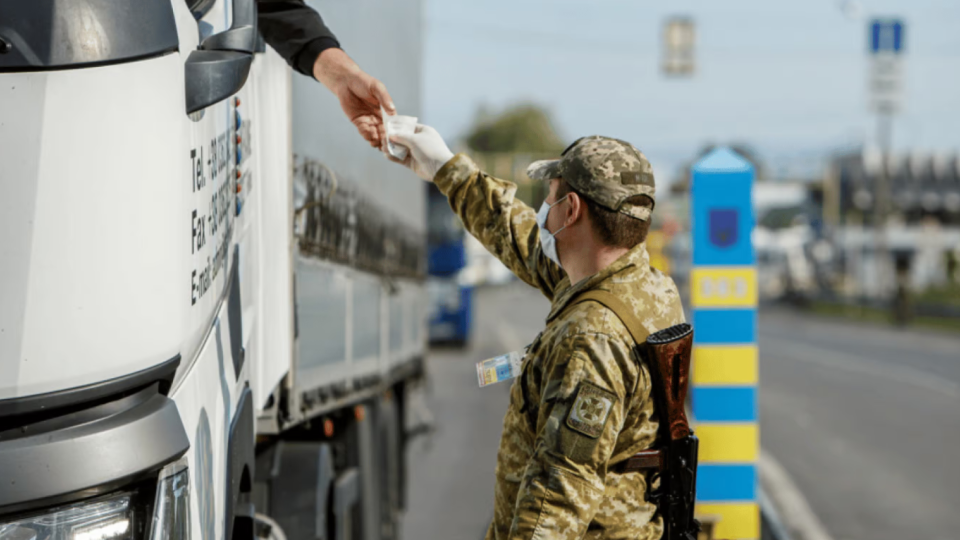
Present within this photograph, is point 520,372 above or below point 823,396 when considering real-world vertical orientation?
above

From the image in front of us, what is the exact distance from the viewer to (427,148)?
11.5 feet

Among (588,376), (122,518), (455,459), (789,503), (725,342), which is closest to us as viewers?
(122,518)

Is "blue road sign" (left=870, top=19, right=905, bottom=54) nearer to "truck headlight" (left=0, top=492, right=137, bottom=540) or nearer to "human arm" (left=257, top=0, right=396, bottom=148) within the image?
"human arm" (left=257, top=0, right=396, bottom=148)

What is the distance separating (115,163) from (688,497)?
154 centimetres

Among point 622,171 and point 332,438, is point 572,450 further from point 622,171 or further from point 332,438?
point 332,438

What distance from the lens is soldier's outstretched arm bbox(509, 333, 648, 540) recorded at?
8.09 ft

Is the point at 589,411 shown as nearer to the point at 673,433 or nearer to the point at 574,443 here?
the point at 574,443

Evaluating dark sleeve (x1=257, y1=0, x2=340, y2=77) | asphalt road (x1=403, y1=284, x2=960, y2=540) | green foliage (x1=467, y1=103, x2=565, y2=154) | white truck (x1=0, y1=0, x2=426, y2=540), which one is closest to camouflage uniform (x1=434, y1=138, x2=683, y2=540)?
white truck (x1=0, y1=0, x2=426, y2=540)

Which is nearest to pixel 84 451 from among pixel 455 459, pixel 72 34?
pixel 72 34

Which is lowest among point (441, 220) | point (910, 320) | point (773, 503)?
point (910, 320)

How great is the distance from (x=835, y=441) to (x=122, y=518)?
11528 millimetres

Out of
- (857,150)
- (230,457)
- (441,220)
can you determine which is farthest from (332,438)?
(857,150)

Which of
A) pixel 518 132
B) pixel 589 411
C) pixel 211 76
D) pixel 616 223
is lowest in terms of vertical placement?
pixel 589 411

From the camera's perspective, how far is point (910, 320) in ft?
116
